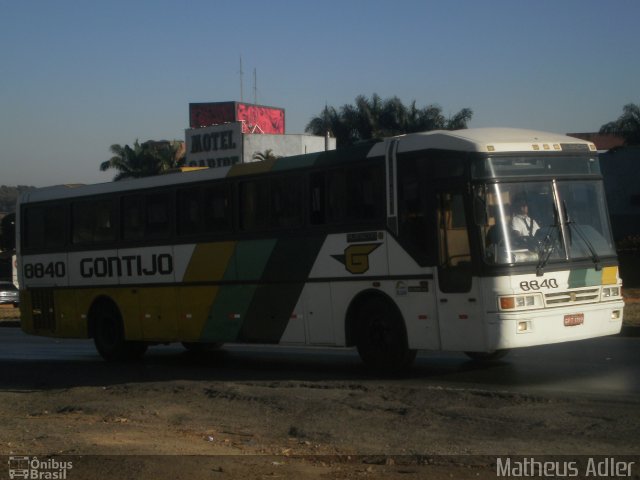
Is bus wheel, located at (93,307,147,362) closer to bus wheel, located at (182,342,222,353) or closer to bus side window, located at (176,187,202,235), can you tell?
bus wheel, located at (182,342,222,353)

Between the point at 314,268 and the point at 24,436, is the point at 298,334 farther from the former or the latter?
the point at 24,436

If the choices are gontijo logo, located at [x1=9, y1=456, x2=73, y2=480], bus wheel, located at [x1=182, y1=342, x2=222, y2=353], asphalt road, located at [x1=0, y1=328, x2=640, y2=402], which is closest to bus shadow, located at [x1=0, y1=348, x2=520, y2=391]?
asphalt road, located at [x1=0, y1=328, x2=640, y2=402]

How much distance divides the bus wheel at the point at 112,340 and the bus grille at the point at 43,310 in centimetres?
116

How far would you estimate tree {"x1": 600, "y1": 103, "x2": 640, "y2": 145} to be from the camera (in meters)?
58.1

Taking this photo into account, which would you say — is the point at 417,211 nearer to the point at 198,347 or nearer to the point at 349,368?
the point at 349,368

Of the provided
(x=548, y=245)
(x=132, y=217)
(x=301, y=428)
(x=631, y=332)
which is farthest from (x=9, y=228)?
(x=301, y=428)

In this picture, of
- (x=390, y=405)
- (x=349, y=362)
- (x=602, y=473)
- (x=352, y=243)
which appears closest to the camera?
(x=602, y=473)

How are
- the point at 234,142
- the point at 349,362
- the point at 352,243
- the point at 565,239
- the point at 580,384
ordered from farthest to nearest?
1. the point at 234,142
2. the point at 349,362
3. the point at 352,243
4. the point at 565,239
5. the point at 580,384

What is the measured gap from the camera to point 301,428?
32.0 ft

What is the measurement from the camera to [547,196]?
12883mm

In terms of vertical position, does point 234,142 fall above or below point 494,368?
above

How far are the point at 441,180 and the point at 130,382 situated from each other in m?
5.38

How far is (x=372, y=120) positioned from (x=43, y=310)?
54385 mm

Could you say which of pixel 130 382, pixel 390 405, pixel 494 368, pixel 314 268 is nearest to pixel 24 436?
pixel 390 405
